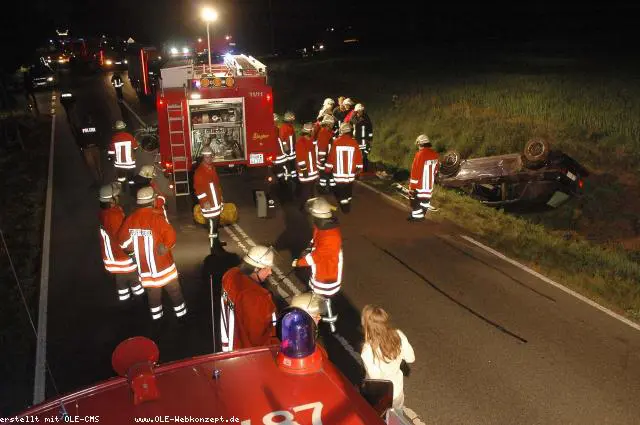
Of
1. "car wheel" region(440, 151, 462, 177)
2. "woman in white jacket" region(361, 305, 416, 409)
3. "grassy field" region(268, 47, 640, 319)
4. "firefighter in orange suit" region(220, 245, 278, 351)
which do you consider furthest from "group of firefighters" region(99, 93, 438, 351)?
"grassy field" region(268, 47, 640, 319)

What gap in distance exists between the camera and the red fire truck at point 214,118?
459 inches

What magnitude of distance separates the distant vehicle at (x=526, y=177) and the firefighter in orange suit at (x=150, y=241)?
815 centimetres

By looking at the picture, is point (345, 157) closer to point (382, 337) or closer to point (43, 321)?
point (43, 321)

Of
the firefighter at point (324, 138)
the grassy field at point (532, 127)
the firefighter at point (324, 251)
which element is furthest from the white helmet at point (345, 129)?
the firefighter at point (324, 251)

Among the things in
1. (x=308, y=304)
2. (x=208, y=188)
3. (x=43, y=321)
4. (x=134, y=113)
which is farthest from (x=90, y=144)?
(x=134, y=113)

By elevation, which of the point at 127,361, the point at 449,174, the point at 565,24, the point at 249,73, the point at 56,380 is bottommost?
the point at 56,380

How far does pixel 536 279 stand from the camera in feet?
27.5

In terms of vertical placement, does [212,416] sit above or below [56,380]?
above

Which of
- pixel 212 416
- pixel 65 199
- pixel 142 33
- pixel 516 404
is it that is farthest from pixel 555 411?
pixel 142 33

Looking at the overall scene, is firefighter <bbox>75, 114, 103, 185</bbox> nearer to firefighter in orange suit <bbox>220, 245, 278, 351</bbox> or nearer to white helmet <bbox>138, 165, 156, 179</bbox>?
white helmet <bbox>138, 165, 156, 179</bbox>

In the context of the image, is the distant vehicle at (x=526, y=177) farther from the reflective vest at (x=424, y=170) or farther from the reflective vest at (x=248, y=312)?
the reflective vest at (x=248, y=312)

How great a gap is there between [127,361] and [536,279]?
686 centimetres

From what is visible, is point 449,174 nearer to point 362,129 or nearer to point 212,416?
point 362,129

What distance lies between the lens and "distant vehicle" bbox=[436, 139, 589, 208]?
11.7 meters
